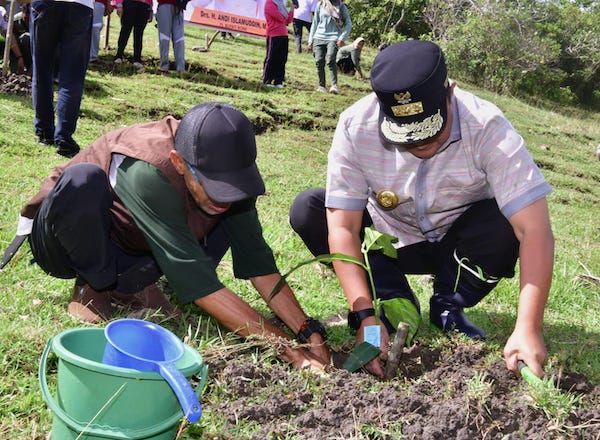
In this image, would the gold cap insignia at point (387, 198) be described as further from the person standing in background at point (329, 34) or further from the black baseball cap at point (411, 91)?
the person standing in background at point (329, 34)

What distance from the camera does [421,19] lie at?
23.2m

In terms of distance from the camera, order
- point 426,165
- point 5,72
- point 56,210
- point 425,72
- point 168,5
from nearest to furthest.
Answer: point 425,72
point 56,210
point 426,165
point 5,72
point 168,5

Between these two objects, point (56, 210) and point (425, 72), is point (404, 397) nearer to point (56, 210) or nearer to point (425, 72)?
point (425, 72)

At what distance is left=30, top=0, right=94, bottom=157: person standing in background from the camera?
4.74m

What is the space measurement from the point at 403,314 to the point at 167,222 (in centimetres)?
94

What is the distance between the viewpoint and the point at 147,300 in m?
2.72


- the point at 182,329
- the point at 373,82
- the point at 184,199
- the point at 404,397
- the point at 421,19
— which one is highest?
the point at 373,82

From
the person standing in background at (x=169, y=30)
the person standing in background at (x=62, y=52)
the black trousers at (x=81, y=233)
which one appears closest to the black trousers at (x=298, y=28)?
the person standing in background at (x=169, y=30)

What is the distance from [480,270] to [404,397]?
761mm

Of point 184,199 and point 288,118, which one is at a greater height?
point 184,199

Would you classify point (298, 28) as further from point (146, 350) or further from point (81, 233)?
point (146, 350)

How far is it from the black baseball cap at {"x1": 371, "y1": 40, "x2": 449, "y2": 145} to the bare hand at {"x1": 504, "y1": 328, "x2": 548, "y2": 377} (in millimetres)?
730

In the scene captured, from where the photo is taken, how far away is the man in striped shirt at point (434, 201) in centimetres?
222

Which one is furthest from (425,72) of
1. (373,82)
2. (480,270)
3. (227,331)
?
(227,331)
